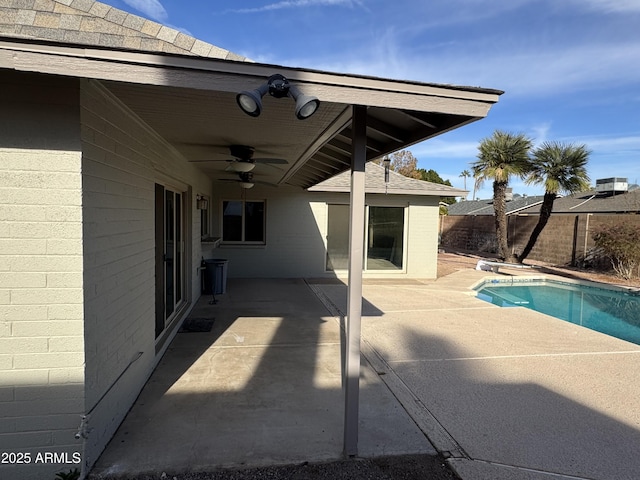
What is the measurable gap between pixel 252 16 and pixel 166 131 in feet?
19.0

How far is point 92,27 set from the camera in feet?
10.7

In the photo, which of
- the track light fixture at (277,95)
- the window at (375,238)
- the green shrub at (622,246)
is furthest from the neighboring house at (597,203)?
the track light fixture at (277,95)

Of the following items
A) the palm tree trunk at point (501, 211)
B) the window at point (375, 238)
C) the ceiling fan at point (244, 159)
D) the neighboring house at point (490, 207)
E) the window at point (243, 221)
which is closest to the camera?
the ceiling fan at point (244, 159)

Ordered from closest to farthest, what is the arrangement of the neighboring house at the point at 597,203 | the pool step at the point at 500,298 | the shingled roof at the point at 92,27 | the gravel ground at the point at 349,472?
1. the gravel ground at the point at 349,472
2. the shingled roof at the point at 92,27
3. the pool step at the point at 500,298
4. the neighboring house at the point at 597,203

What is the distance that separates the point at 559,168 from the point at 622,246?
3.74 metres

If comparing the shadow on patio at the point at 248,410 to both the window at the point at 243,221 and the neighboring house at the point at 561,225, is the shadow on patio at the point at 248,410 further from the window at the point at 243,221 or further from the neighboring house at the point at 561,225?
the neighboring house at the point at 561,225

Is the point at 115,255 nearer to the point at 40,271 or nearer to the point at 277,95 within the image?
the point at 40,271

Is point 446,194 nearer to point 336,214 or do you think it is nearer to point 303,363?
point 336,214

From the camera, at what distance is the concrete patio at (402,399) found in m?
2.85

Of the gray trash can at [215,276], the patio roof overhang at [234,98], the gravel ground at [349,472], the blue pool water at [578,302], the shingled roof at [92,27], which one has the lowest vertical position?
the blue pool water at [578,302]

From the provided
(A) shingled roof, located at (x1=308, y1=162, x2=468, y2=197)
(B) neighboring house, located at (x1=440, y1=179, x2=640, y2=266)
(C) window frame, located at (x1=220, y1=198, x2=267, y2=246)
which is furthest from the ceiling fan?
(B) neighboring house, located at (x1=440, y1=179, x2=640, y2=266)

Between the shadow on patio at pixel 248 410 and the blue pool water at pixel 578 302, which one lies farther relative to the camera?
the blue pool water at pixel 578 302

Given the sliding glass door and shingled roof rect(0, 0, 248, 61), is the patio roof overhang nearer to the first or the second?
shingled roof rect(0, 0, 248, 61)

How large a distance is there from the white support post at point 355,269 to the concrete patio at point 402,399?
0.88 feet
